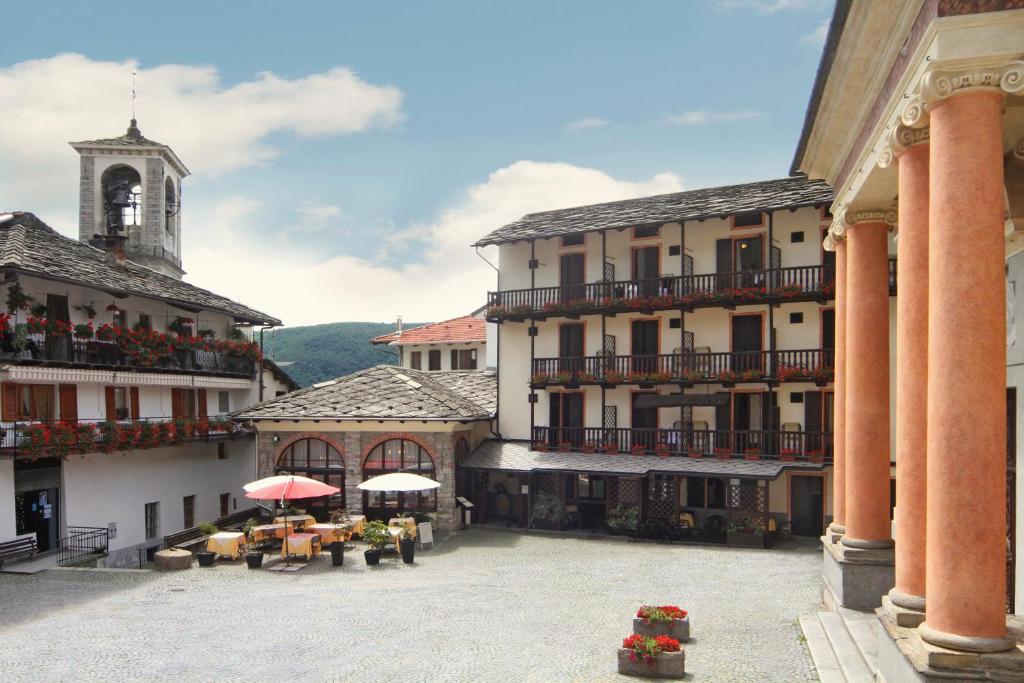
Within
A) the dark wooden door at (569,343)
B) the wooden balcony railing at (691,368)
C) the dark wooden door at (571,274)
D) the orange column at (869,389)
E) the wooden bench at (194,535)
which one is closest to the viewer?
the orange column at (869,389)

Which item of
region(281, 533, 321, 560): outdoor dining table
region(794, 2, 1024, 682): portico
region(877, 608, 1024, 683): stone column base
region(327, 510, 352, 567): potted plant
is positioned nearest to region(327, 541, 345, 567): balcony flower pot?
region(327, 510, 352, 567): potted plant

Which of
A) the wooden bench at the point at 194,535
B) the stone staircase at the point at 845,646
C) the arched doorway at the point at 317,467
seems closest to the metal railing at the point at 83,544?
the wooden bench at the point at 194,535

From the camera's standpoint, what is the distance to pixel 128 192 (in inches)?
1502

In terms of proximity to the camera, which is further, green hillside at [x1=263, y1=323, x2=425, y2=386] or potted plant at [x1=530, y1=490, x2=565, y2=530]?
green hillside at [x1=263, y1=323, x2=425, y2=386]

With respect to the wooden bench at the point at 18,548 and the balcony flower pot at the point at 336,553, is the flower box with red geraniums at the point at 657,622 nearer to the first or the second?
the balcony flower pot at the point at 336,553

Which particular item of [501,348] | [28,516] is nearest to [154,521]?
[28,516]

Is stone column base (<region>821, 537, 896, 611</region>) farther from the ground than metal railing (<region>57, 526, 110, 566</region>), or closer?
farther from the ground

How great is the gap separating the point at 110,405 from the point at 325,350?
2746 inches

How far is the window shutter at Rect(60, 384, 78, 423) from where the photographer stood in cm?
2538

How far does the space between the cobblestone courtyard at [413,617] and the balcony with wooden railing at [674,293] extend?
27.1 ft

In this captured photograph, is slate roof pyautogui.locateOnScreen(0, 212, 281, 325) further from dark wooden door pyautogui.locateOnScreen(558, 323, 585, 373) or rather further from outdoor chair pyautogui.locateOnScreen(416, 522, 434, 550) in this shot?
dark wooden door pyautogui.locateOnScreen(558, 323, 585, 373)

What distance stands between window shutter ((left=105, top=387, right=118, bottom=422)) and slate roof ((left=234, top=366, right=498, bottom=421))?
13.3 feet

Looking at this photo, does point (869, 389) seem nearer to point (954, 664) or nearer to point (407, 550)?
point (954, 664)

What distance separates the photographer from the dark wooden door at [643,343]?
28.3 metres
